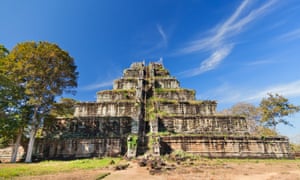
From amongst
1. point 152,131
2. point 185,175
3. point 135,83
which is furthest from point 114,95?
point 185,175

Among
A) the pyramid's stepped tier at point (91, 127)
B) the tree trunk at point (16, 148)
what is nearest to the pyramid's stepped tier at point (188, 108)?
the pyramid's stepped tier at point (91, 127)

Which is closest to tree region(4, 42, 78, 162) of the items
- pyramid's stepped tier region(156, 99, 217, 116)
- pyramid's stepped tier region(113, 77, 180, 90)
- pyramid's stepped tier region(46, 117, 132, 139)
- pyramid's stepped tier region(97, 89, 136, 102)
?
pyramid's stepped tier region(46, 117, 132, 139)

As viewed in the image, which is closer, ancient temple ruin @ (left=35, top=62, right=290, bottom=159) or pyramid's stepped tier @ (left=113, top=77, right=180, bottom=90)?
ancient temple ruin @ (left=35, top=62, right=290, bottom=159)

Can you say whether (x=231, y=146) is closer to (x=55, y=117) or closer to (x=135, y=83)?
(x=135, y=83)

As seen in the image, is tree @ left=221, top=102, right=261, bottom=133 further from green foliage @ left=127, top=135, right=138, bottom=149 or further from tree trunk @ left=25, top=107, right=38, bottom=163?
tree trunk @ left=25, top=107, right=38, bottom=163

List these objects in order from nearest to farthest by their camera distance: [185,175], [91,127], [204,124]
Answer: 1. [185,175]
2. [91,127]
3. [204,124]

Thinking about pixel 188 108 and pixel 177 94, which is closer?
pixel 188 108

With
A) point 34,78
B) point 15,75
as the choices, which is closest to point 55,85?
→ point 34,78

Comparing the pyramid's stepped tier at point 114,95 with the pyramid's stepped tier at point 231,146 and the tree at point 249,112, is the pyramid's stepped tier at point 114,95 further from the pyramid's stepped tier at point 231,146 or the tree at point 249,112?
the tree at point 249,112

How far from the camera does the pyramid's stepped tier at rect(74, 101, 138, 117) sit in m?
20.4

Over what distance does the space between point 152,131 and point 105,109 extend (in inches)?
285

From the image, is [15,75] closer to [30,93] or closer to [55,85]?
[30,93]

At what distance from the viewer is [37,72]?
1507 centimetres

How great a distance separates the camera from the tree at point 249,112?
31750 millimetres
